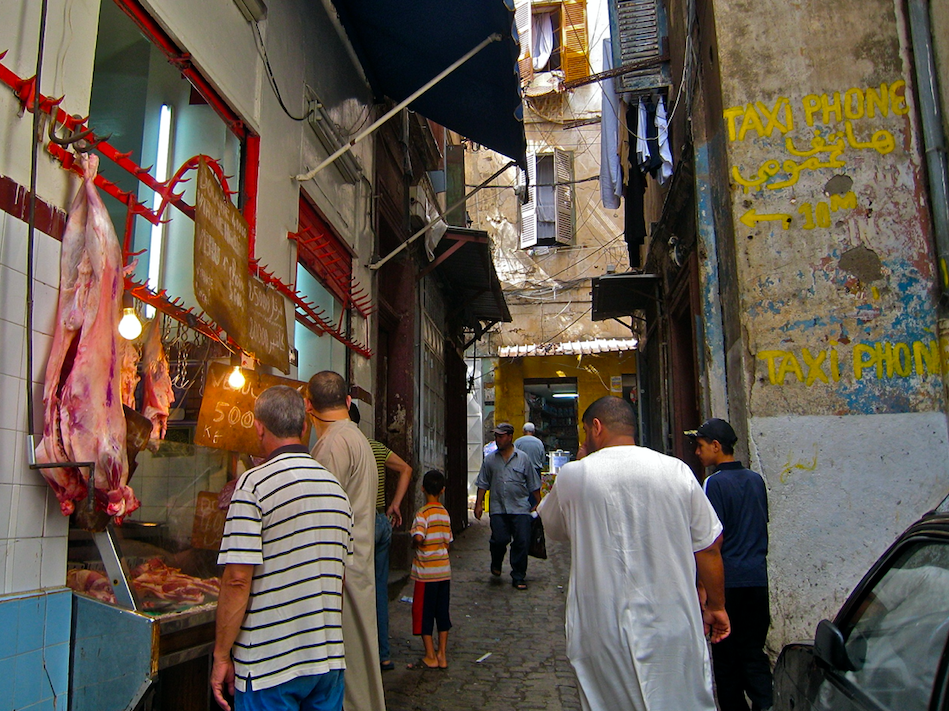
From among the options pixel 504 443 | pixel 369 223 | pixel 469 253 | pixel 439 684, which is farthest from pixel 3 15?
pixel 469 253

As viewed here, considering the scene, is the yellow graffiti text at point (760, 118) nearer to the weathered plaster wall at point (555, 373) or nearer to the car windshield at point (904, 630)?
the car windshield at point (904, 630)

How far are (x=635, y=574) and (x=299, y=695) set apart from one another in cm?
132

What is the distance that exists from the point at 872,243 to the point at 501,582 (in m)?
5.52

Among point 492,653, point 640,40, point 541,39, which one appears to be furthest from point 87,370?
point 541,39

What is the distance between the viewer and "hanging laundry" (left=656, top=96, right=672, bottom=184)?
8.55 metres

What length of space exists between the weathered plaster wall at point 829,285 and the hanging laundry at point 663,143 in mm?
2191

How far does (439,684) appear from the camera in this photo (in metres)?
5.21

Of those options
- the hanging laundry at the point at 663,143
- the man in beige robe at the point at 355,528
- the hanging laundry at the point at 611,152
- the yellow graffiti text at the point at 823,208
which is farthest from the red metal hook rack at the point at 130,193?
the hanging laundry at the point at 611,152

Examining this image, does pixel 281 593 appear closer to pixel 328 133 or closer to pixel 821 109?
pixel 328 133

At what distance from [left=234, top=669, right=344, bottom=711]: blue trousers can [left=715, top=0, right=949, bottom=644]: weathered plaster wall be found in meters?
3.90

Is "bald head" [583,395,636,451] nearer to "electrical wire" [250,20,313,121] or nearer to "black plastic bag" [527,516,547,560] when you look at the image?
"electrical wire" [250,20,313,121]

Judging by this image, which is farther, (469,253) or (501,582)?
(469,253)

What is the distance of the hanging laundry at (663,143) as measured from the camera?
8.55 metres

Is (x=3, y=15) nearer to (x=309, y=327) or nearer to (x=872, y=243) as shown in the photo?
(x=309, y=327)
